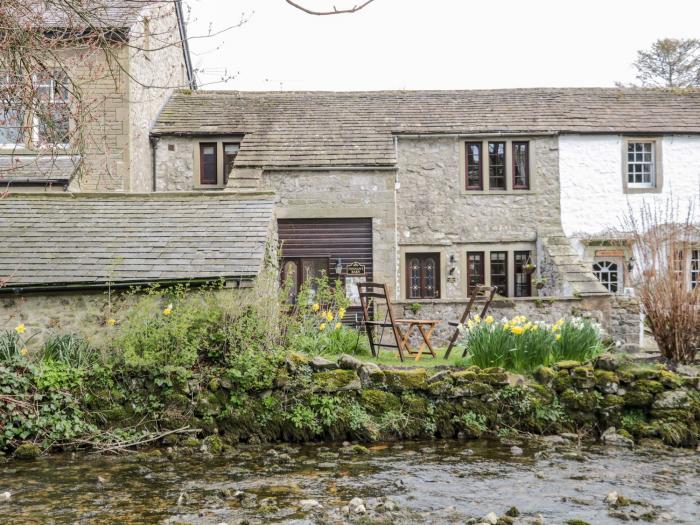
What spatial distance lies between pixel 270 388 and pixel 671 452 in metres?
4.82

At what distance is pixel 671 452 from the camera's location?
8039 millimetres

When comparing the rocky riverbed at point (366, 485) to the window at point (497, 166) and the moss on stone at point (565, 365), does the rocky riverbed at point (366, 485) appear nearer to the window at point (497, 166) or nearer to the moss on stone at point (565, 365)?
the moss on stone at point (565, 365)

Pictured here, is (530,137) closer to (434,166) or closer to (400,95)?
(434,166)

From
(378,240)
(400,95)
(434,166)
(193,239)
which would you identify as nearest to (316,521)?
(193,239)

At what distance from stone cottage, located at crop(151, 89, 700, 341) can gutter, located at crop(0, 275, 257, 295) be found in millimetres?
7726

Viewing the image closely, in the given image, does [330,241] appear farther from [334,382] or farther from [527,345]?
[334,382]

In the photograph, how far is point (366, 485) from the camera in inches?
268

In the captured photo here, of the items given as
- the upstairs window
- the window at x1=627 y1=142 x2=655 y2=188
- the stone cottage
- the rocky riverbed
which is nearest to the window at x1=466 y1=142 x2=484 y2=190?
the stone cottage

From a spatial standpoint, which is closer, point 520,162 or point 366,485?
point 366,485

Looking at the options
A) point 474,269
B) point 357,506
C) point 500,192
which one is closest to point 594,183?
point 500,192

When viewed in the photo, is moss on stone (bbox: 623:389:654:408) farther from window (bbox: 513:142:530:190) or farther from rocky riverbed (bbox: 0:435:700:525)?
window (bbox: 513:142:530:190)

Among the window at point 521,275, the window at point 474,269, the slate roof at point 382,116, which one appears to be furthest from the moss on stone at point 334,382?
the window at point 521,275

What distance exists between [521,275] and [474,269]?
1.29m

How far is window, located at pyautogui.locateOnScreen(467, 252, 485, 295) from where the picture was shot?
18.8 meters
